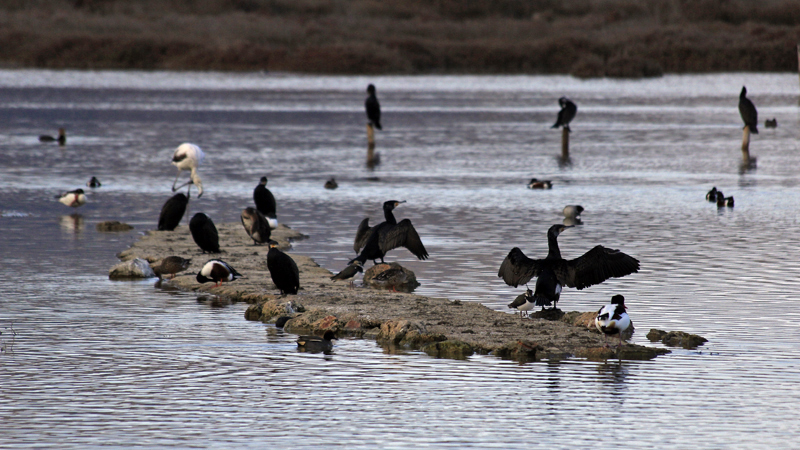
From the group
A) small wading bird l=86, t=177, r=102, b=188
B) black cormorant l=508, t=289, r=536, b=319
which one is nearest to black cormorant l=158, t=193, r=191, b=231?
small wading bird l=86, t=177, r=102, b=188

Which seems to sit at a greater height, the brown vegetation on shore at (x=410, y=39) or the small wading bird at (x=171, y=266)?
the brown vegetation on shore at (x=410, y=39)

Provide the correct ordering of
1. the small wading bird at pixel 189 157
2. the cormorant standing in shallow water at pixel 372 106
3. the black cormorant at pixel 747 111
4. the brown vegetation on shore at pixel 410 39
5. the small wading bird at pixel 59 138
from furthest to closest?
the brown vegetation on shore at pixel 410 39
the small wading bird at pixel 59 138
the cormorant standing in shallow water at pixel 372 106
the black cormorant at pixel 747 111
the small wading bird at pixel 189 157

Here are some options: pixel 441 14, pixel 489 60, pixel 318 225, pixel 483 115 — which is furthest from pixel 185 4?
pixel 318 225

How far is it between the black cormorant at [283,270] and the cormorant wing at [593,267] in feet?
9.14

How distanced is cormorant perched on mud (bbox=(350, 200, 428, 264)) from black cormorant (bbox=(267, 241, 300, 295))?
1.42 m

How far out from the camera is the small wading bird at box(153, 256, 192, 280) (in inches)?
574

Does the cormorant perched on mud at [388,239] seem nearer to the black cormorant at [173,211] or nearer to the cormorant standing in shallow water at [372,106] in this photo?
the black cormorant at [173,211]

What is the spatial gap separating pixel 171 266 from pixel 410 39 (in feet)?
249

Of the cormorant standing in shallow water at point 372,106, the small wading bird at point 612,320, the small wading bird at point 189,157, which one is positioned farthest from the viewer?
the cormorant standing in shallow water at point 372,106

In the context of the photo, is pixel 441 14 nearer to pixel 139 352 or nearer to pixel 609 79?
pixel 609 79

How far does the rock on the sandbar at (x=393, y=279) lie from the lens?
1397 cm

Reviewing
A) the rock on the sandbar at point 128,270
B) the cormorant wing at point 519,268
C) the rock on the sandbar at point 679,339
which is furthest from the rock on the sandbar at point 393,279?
the rock on the sandbar at point 679,339

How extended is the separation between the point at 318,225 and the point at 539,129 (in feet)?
75.8

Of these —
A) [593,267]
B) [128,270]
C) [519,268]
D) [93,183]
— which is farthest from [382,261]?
[93,183]
